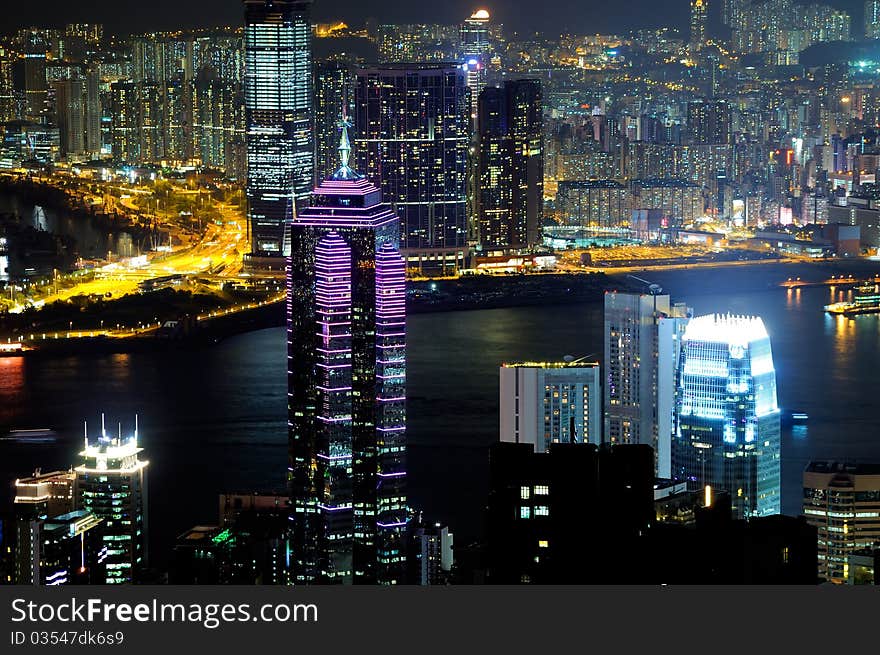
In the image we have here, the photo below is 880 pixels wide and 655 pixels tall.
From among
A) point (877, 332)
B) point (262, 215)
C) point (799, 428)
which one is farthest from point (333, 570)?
point (262, 215)

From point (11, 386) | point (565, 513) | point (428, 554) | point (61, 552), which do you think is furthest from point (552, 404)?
point (565, 513)

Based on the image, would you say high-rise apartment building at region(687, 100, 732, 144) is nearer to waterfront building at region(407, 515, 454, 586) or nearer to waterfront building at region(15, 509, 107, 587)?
waterfront building at region(407, 515, 454, 586)

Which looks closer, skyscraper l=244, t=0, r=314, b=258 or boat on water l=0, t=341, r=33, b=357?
boat on water l=0, t=341, r=33, b=357

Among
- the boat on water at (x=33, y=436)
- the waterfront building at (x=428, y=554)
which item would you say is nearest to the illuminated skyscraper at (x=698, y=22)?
the boat on water at (x=33, y=436)

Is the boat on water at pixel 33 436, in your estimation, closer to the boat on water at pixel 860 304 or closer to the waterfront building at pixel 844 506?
the waterfront building at pixel 844 506

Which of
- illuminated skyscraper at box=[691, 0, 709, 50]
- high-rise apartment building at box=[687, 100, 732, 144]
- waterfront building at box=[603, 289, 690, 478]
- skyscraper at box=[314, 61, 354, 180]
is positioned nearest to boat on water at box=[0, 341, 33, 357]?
skyscraper at box=[314, 61, 354, 180]

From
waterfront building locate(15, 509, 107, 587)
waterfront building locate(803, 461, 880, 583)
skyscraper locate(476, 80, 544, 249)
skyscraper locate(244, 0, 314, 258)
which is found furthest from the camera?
skyscraper locate(476, 80, 544, 249)

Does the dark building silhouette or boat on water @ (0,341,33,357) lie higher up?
the dark building silhouette
